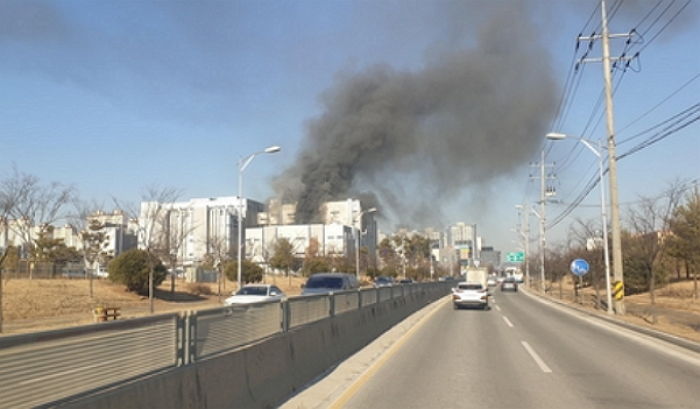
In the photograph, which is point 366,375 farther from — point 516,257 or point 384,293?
point 516,257

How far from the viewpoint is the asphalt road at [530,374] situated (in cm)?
820

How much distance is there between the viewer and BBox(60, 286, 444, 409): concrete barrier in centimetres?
480

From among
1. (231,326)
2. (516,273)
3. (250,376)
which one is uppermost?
(231,326)

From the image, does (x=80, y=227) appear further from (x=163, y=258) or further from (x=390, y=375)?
(x=390, y=375)

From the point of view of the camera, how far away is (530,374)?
10445 mm

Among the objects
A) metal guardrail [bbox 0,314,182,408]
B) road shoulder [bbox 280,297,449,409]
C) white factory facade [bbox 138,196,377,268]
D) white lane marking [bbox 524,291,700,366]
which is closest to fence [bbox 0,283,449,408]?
metal guardrail [bbox 0,314,182,408]

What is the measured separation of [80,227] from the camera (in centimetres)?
5091

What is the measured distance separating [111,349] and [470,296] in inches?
1071

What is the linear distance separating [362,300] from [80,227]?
134ft

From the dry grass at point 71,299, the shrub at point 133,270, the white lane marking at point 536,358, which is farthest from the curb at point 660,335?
the shrub at point 133,270

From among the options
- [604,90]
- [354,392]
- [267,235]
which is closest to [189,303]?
[604,90]

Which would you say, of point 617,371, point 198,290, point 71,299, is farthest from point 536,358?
point 198,290

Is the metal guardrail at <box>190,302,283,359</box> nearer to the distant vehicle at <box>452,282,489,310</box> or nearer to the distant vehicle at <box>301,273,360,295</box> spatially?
the distant vehicle at <box>301,273,360,295</box>

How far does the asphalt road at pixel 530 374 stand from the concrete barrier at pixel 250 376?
894mm
